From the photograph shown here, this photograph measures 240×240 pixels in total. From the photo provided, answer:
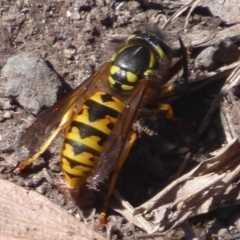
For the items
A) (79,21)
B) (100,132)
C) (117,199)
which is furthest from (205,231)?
(79,21)

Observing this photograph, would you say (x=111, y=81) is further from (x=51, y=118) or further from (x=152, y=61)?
(x=51, y=118)

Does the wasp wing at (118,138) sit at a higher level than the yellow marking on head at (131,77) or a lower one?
lower

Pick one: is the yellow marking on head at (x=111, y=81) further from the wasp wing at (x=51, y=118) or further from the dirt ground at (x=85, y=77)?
the dirt ground at (x=85, y=77)

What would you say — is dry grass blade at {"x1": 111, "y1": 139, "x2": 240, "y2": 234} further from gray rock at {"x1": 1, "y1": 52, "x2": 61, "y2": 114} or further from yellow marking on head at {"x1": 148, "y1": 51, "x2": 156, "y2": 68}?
gray rock at {"x1": 1, "y1": 52, "x2": 61, "y2": 114}

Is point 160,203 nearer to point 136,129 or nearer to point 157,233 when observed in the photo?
point 157,233

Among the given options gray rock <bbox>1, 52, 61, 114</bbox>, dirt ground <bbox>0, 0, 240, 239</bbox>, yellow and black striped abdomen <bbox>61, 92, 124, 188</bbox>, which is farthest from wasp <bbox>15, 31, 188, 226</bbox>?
gray rock <bbox>1, 52, 61, 114</bbox>

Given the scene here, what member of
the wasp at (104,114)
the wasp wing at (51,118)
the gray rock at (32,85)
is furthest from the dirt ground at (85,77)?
the wasp wing at (51,118)
